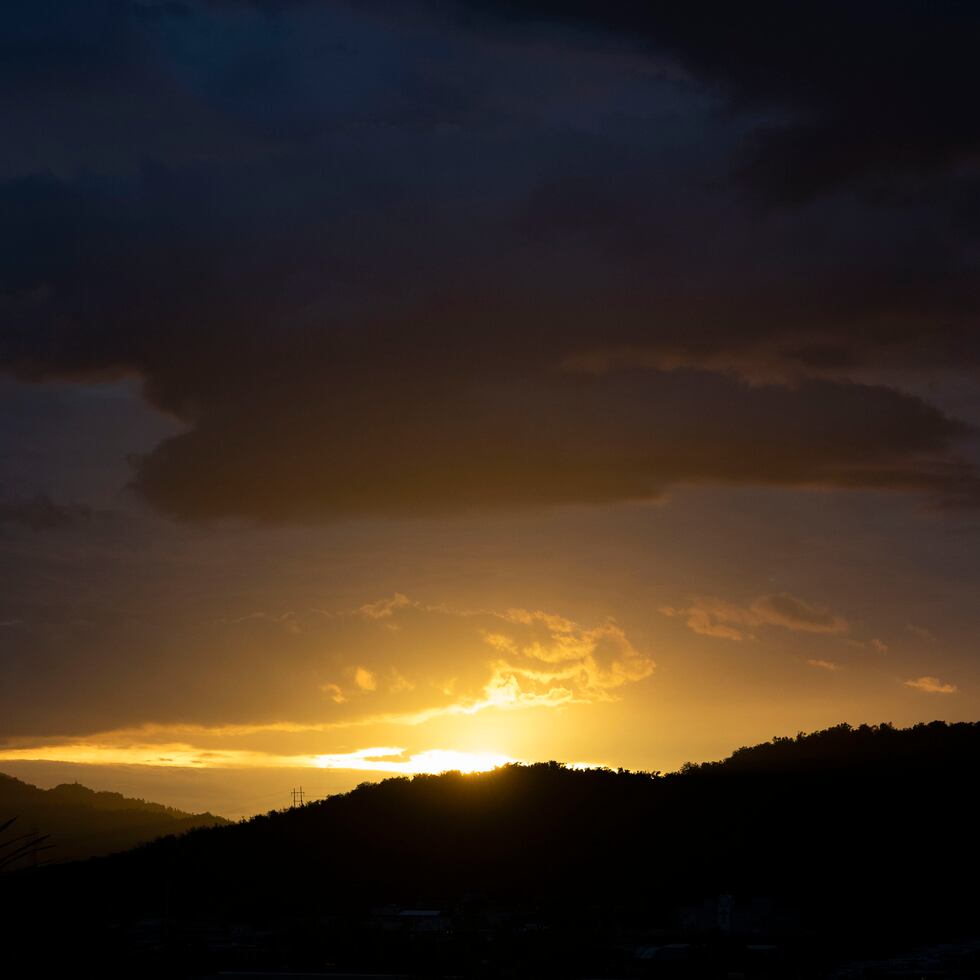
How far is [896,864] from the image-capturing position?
6197cm

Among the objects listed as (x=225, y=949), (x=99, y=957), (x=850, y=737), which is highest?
(x=850, y=737)

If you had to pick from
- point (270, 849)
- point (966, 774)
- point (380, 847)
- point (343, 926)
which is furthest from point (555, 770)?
point (343, 926)

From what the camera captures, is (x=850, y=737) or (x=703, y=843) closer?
(x=703, y=843)

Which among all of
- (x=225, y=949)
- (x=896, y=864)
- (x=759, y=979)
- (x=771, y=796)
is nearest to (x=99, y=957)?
(x=759, y=979)

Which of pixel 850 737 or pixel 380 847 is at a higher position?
pixel 850 737

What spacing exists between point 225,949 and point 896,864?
3263 cm

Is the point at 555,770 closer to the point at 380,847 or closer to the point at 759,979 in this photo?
the point at 380,847

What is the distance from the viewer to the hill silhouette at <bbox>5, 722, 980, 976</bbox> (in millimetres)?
52469

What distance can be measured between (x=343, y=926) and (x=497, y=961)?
11968 mm

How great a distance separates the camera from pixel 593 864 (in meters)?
68.4

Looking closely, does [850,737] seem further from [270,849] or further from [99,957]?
[99,957]

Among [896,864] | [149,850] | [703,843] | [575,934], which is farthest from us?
[149,850]

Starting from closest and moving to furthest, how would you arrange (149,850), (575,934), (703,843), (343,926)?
(575,934), (343,926), (703,843), (149,850)

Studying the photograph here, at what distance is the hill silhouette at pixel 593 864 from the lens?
52469 millimetres
